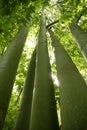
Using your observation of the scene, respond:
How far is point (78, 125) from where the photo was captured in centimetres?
236

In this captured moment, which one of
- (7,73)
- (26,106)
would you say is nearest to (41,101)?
(7,73)

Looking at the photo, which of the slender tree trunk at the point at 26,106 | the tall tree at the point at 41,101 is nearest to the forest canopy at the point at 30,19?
the tall tree at the point at 41,101

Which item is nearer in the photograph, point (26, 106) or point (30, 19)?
point (30, 19)

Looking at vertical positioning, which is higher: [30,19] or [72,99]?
[30,19]

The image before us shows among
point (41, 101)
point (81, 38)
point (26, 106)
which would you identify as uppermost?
point (81, 38)

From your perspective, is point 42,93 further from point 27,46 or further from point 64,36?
point 27,46

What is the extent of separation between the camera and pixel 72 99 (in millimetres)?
2701

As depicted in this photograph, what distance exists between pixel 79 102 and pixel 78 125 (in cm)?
35

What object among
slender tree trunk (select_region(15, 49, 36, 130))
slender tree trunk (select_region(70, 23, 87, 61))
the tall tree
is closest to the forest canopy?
slender tree trunk (select_region(70, 23, 87, 61))

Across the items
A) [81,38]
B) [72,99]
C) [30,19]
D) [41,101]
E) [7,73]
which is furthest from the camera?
[81,38]

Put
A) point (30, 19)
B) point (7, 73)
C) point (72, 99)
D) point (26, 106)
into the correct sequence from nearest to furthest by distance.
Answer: point (72, 99), point (7, 73), point (30, 19), point (26, 106)

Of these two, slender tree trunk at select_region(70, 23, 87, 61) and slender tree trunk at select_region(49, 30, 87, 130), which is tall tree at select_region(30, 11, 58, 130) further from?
slender tree trunk at select_region(70, 23, 87, 61)

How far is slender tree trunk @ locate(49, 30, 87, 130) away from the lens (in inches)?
95.0

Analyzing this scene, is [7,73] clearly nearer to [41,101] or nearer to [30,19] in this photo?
[41,101]
